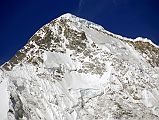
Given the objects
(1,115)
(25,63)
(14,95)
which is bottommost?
(1,115)

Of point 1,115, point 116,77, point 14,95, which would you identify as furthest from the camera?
point 116,77

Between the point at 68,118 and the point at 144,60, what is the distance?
21.2 metres

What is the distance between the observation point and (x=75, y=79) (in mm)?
45812

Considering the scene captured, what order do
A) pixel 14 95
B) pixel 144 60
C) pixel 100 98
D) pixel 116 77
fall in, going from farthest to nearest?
pixel 144 60 → pixel 116 77 → pixel 100 98 → pixel 14 95

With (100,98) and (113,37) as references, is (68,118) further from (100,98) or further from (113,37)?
(113,37)

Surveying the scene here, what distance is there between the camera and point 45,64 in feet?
148

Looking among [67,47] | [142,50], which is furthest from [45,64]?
[142,50]

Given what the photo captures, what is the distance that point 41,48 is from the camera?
48031mm

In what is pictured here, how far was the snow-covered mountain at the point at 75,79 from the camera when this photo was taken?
39.4 metres

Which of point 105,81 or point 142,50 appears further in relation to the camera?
point 142,50

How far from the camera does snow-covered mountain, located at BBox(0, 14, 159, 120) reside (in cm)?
3938

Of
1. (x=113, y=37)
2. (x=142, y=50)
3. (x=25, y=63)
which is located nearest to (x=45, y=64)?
(x=25, y=63)

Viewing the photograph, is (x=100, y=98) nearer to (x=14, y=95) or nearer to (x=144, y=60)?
(x=14, y=95)

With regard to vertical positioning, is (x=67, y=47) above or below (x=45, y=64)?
above
